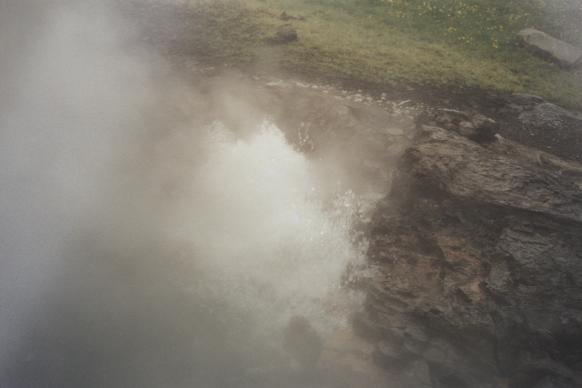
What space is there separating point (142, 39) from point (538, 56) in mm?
7978

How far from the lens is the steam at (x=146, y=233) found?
15.5 ft

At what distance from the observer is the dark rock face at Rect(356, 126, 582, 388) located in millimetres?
4375

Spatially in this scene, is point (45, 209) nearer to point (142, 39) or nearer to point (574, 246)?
point (142, 39)

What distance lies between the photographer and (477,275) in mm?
4777

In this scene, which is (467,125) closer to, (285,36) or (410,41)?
(410,41)

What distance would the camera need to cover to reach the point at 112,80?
25.4 feet

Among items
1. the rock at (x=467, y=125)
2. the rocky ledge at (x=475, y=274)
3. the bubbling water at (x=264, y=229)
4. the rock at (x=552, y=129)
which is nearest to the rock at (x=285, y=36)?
the bubbling water at (x=264, y=229)

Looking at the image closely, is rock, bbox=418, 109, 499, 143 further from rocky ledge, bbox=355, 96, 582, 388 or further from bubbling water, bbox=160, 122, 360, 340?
bubbling water, bbox=160, 122, 360, 340

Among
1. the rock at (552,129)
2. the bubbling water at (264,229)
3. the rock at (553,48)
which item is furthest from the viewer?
the rock at (553,48)

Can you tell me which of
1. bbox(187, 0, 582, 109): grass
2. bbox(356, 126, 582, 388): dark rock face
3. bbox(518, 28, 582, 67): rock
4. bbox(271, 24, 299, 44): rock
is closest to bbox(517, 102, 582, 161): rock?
bbox(187, 0, 582, 109): grass

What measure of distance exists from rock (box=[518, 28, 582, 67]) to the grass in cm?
19

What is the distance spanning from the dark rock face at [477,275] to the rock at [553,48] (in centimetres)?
475

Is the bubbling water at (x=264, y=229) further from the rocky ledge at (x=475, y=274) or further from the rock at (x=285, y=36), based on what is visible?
the rock at (x=285, y=36)

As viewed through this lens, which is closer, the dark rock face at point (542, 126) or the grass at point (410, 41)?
the dark rock face at point (542, 126)
